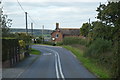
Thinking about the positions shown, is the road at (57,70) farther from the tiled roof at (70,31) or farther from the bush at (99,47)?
the tiled roof at (70,31)

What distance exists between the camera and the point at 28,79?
19.4 metres

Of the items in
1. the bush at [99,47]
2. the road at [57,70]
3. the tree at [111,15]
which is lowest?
the road at [57,70]

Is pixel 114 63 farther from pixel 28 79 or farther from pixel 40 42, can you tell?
pixel 40 42

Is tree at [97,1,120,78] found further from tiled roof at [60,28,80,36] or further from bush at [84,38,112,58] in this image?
tiled roof at [60,28,80,36]

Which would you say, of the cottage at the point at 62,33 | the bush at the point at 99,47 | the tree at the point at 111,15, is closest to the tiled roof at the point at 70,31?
the cottage at the point at 62,33

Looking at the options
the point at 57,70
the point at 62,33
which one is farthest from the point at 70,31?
the point at 57,70

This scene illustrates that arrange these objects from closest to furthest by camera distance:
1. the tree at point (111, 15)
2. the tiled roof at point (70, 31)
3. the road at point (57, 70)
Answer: the road at point (57, 70) → the tree at point (111, 15) → the tiled roof at point (70, 31)

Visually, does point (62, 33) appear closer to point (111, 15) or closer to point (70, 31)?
point (70, 31)

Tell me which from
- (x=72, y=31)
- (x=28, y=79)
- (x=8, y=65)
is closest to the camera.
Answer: (x=28, y=79)

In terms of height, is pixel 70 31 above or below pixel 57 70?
above

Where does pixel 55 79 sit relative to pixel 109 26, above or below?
below

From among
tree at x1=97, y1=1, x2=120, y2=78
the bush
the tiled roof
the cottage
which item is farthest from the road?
the tiled roof

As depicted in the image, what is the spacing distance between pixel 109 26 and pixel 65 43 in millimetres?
57374

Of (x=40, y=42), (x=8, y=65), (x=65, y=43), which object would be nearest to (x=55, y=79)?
(x=8, y=65)
